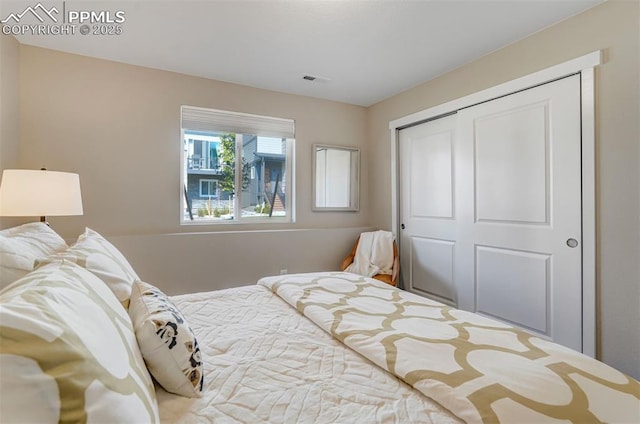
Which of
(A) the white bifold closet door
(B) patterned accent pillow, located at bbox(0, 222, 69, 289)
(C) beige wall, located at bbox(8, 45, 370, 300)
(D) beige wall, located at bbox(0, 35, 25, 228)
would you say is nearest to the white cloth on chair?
(A) the white bifold closet door

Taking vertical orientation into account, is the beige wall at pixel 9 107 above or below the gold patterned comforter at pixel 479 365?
above

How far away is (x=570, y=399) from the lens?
0.81 metres

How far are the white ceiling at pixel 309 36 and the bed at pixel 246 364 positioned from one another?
1.72 metres

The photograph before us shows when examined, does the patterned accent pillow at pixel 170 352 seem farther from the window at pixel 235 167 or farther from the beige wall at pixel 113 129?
the window at pixel 235 167

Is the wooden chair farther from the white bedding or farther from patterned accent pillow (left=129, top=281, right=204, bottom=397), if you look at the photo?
patterned accent pillow (left=129, top=281, right=204, bottom=397)

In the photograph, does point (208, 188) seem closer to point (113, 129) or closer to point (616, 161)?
point (113, 129)

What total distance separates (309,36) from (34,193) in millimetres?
2126

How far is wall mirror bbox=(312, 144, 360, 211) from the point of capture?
381 centimetres

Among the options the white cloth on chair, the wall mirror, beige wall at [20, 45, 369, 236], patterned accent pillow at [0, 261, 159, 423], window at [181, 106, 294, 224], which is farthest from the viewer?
the wall mirror

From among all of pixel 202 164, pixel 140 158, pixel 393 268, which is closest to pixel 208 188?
pixel 202 164

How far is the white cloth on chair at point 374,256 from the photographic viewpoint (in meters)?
3.38

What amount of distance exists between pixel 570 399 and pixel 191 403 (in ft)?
3.28

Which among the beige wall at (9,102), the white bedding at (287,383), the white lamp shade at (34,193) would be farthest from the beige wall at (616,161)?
the beige wall at (9,102)

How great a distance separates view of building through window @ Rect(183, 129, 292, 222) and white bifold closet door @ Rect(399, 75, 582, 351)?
1.57m
